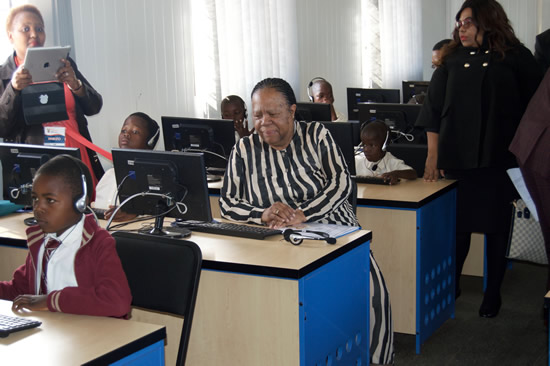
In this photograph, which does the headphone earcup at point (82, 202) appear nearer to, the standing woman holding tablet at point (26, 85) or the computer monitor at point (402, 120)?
the standing woman holding tablet at point (26, 85)

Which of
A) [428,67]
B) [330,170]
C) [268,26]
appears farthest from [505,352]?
[428,67]

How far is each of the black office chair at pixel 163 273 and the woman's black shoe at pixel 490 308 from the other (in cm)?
235

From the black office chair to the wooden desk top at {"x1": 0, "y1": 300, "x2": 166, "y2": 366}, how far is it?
0.24 metres

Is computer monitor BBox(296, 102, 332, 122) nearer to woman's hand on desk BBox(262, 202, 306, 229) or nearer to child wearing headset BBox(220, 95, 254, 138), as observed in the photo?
child wearing headset BBox(220, 95, 254, 138)

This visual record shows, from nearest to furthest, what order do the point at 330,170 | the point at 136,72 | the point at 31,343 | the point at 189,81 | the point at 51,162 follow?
the point at 31,343 → the point at 51,162 → the point at 330,170 → the point at 136,72 → the point at 189,81

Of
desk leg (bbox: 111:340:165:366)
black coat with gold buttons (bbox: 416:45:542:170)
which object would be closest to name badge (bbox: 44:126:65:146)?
black coat with gold buttons (bbox: 416:45:542:170)

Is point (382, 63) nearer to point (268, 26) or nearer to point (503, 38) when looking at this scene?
point (268, 26)

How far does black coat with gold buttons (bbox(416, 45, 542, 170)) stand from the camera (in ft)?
11.8

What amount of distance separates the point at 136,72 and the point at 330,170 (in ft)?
7.56

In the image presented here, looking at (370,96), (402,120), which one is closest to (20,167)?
(402,120)

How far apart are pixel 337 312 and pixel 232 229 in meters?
0.57

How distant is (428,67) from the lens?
10211mm

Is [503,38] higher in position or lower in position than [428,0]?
lower

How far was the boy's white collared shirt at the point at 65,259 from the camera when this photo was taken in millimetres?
2049
